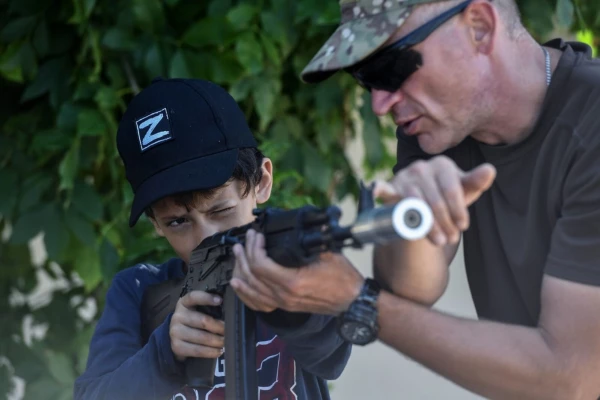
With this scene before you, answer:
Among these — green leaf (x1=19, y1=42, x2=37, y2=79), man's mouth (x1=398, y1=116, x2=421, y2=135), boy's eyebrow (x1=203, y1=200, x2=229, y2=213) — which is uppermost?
man's mouth (x1=398, y1=116, x2=421, y2=135)

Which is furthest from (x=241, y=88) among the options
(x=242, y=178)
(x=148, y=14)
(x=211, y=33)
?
(x=242, y=178)

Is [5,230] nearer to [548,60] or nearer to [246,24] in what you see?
[246,24]

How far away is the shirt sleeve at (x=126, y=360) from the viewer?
6.84ft

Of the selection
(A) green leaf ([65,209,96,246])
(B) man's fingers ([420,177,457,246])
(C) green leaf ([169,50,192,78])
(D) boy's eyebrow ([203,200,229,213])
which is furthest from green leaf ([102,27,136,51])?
(B) man's fingers ([420,177,457,246])

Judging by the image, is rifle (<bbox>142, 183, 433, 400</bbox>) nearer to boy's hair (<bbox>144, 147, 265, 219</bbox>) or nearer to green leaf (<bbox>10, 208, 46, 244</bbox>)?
boy's hair (<bbox>144, 147, 265, 219</bbox>)

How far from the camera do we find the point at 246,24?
3178mm

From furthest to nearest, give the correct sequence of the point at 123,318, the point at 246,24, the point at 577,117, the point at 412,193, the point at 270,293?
the point at 246,24
the point at 123,318
the point at 577,117
the point at 270,293
the point at 412,193

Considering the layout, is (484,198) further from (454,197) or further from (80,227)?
(80,227)

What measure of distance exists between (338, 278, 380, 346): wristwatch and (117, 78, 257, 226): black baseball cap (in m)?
0.56

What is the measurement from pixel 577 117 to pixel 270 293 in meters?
0.65

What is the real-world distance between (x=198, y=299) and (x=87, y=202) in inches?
54.2

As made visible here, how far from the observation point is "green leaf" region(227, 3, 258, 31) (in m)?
3.10

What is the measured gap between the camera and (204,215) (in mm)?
2264

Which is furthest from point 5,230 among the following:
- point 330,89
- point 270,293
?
point 270,293
